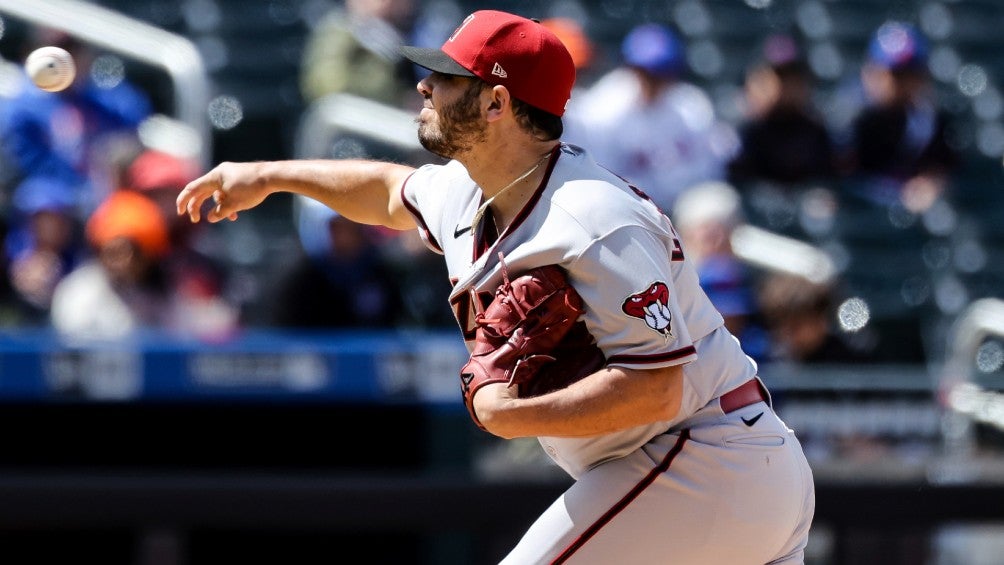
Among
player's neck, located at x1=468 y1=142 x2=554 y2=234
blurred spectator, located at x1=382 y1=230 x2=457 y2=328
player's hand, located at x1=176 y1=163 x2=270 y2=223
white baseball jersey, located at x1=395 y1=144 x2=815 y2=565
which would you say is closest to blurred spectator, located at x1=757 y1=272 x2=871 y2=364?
blurred spectator, located at x1=382 y1=230 x2=457 y2=328

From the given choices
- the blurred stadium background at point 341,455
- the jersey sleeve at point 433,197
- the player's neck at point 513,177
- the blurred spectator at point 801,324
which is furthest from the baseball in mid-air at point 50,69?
Answer: the blurred spectator at point 801,324

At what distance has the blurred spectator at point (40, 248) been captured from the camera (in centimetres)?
609

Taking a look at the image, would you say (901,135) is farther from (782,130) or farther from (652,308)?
(652,308)

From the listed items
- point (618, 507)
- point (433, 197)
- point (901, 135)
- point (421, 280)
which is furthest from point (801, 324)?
point (618, 507)

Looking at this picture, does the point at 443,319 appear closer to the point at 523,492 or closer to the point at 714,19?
the point at 523,492

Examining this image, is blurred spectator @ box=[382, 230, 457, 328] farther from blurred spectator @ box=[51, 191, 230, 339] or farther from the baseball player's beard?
the baseball player's beard

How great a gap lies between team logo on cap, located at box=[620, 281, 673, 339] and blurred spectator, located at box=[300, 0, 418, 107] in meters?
4.50

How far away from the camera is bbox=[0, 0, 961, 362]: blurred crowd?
6004 mm

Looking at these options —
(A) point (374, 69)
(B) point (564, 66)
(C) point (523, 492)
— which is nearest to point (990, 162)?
(A) point (374, 69)

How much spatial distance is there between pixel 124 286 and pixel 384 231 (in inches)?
48.4

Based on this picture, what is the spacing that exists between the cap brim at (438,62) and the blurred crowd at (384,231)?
2.42 meters

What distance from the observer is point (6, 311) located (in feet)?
20.0

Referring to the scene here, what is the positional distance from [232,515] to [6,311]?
1.47 metres

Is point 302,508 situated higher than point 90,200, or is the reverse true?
point 90,200
